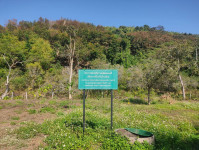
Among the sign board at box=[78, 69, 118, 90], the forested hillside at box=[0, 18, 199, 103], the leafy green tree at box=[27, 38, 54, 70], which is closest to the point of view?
the sign board at box=[78, 69, 118, 90]

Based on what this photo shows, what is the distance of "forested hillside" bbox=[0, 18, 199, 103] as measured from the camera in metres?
15.5

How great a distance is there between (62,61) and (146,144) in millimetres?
31281

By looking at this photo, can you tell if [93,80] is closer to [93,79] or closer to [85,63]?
[93,79]

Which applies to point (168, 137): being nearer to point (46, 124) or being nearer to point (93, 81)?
point (93, 81)

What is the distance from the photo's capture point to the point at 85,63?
33719 mm

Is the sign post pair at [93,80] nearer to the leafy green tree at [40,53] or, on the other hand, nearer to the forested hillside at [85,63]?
the forested hillside at [85,63]

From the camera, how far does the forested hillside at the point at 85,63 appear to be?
1551cm

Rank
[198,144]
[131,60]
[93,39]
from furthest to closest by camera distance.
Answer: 1. [93,39]
2. [131,60]
3. [198,144]

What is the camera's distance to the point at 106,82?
518 centimetres

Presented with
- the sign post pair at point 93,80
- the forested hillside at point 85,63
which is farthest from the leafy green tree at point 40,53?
the sign post pair at point 93,80

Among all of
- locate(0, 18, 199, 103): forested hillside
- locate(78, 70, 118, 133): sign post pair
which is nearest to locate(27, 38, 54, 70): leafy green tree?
locate(0, 18, 199, 103): forested hillside

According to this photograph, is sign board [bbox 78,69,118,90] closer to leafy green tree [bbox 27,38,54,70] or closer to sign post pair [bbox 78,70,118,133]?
sign post pair [bbox 78,70,118,133]

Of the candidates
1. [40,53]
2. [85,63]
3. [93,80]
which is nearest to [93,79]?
[93,80]

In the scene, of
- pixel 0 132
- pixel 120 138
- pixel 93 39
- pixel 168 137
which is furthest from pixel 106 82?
pixel 93 39
